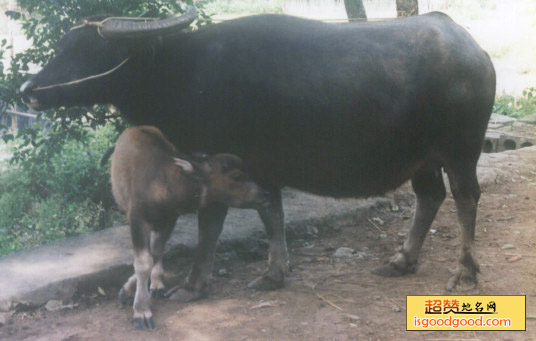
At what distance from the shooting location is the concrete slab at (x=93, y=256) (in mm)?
3779

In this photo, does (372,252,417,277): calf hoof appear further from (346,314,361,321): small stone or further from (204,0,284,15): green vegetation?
(204,0,284,15): green vegetation

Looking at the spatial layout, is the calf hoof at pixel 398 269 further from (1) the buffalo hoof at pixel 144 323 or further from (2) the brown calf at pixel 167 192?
(1) the buffalo hoof at pixel 144 323

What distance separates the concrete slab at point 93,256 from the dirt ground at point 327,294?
0.10 meters

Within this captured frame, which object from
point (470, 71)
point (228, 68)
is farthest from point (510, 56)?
point (228, 68)

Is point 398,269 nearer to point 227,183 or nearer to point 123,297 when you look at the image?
point 227,183

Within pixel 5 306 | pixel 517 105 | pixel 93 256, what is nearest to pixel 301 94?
pixel 93 256

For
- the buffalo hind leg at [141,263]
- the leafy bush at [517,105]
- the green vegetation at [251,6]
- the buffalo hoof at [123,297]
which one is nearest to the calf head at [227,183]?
the buffalo hind leg at [141,263]

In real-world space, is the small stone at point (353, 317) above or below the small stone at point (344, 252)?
above

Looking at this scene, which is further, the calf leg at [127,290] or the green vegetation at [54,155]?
the green vegetation at [54,155]

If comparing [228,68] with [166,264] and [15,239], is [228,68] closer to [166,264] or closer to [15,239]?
[166,264]

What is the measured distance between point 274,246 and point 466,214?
132 cm

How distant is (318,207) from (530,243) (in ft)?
5.72

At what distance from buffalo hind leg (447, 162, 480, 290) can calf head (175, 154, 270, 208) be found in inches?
54.3

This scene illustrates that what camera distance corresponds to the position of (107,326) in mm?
3529
